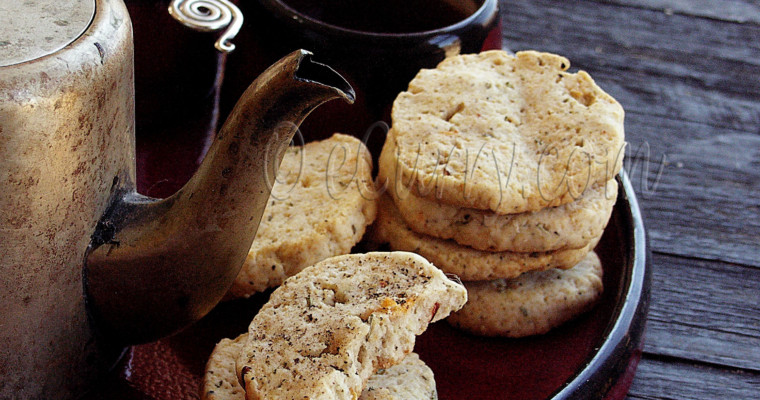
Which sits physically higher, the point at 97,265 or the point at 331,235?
the point at 97,265

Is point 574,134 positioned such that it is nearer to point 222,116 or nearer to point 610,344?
point 610,344

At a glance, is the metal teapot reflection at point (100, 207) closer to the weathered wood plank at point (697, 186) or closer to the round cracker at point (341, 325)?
the round cracker at point (341, 325)

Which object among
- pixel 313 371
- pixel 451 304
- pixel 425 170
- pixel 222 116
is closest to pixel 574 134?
pixel 425 170

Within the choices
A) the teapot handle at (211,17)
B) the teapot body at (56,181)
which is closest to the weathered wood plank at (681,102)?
the teapot handle at (211,17)

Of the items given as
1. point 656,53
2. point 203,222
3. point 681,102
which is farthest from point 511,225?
point 656,53

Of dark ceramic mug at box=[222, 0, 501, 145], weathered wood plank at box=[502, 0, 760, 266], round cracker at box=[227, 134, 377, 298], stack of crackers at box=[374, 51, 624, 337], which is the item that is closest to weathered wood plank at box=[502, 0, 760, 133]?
weathered wood plank at box=[502, 0, 760, 266]

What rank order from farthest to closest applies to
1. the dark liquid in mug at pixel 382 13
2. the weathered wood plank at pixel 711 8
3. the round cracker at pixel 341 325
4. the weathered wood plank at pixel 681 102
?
the weathered wood plank at pixel 711 8 → the weathered wood plank at pixel 681 102 → the dark liquid in mug at pixel 382 13 → the round cracker at pixel 341 325
